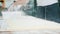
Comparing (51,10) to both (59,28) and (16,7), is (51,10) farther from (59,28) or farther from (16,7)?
(16,7)

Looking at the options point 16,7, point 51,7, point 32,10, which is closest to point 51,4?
point 51,7

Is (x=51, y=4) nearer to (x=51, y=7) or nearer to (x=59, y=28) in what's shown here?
(x=51, y=7)

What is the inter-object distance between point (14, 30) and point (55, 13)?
1.00 feet

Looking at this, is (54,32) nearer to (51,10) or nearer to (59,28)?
(59,28)

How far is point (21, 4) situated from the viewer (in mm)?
866

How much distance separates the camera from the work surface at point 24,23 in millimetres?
833

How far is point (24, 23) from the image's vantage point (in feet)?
2.81

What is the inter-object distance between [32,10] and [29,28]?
134 millimetres

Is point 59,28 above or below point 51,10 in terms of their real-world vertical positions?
below

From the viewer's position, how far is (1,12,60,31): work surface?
2.73 ft

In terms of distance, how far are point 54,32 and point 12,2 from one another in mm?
340

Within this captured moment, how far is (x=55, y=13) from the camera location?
879 millimetres

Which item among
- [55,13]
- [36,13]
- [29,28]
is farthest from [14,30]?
[55,13]

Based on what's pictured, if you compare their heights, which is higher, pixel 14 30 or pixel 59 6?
pixel 59 6
